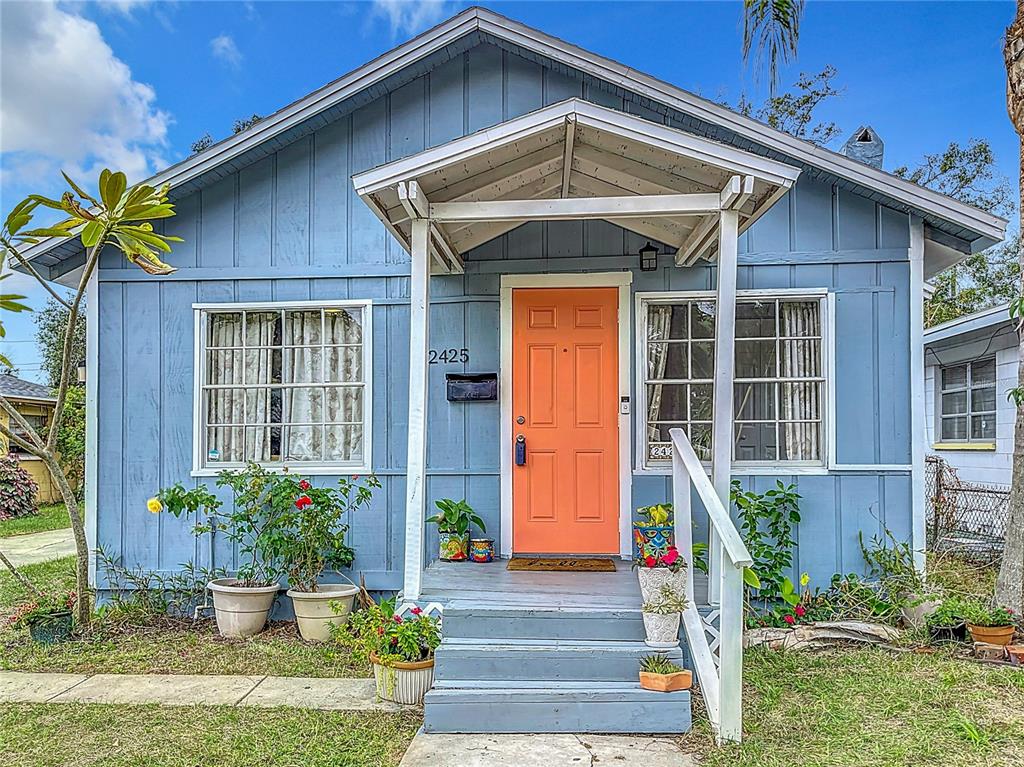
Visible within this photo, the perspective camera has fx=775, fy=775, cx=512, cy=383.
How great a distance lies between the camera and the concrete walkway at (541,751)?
129 inches

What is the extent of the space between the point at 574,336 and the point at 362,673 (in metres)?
2.66

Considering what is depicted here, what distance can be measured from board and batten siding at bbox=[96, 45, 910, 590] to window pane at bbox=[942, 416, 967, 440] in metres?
5.01

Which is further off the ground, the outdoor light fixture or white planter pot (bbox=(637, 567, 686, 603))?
the outdoor light fixture

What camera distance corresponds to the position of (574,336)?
5.62 meters

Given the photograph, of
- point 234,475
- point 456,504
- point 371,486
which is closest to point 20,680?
point 234,475

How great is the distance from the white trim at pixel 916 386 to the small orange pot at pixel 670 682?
2.54 metres

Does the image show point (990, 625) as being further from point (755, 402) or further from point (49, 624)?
point (49, 624)

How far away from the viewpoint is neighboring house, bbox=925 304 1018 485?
823 cm

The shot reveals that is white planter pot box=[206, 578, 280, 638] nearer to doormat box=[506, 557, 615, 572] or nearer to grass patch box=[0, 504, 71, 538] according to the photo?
doormat box=[506, 557, 615, 572]

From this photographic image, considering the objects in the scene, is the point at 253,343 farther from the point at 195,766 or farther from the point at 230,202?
the point at 195,766

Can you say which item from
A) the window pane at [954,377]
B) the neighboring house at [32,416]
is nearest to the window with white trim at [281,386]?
the window pane at [954,377]

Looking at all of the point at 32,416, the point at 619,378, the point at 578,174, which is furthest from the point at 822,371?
the point at 32,416

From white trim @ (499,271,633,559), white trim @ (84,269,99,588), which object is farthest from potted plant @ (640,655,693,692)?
white trim @ (84,269,99,588)

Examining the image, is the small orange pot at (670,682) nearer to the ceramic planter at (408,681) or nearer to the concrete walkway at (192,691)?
the ceramic planter at (408,681)
